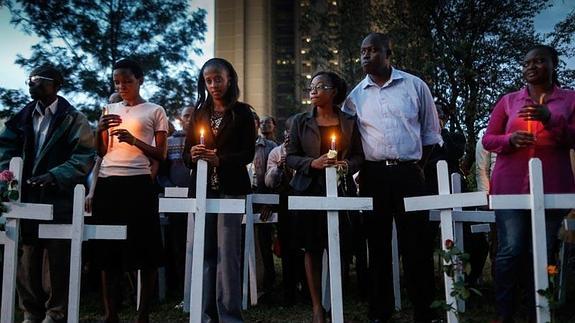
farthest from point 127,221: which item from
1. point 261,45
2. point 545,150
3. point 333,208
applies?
point 261,45

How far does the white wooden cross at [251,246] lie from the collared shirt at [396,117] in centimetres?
153

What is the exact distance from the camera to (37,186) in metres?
4.56

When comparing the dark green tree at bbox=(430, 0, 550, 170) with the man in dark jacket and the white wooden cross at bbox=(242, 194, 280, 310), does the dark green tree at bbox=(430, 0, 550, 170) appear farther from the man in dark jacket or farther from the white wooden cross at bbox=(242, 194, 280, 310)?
the man in dark jacket

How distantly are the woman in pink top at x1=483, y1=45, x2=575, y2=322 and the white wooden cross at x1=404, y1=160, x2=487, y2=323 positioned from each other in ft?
2.02

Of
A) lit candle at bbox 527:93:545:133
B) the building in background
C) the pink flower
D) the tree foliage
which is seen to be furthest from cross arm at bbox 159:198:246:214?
the building in background

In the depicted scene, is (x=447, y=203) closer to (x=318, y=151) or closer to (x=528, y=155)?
(x=528, y=155)

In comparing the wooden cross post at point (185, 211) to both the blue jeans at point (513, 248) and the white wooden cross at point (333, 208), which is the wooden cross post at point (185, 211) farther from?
the blue jeans at point (513, 248)

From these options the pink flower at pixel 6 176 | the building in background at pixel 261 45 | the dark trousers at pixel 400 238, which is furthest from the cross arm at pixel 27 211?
the building in background at pixel 261 45

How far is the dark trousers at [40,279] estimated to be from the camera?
449 cm

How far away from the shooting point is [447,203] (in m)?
3.59

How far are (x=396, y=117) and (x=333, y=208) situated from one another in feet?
3.58

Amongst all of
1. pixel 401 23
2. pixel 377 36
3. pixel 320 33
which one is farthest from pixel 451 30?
pixel 377 36

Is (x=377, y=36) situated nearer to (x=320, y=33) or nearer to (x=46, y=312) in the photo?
(x=46, y=312)

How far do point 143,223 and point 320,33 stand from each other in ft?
50.3
